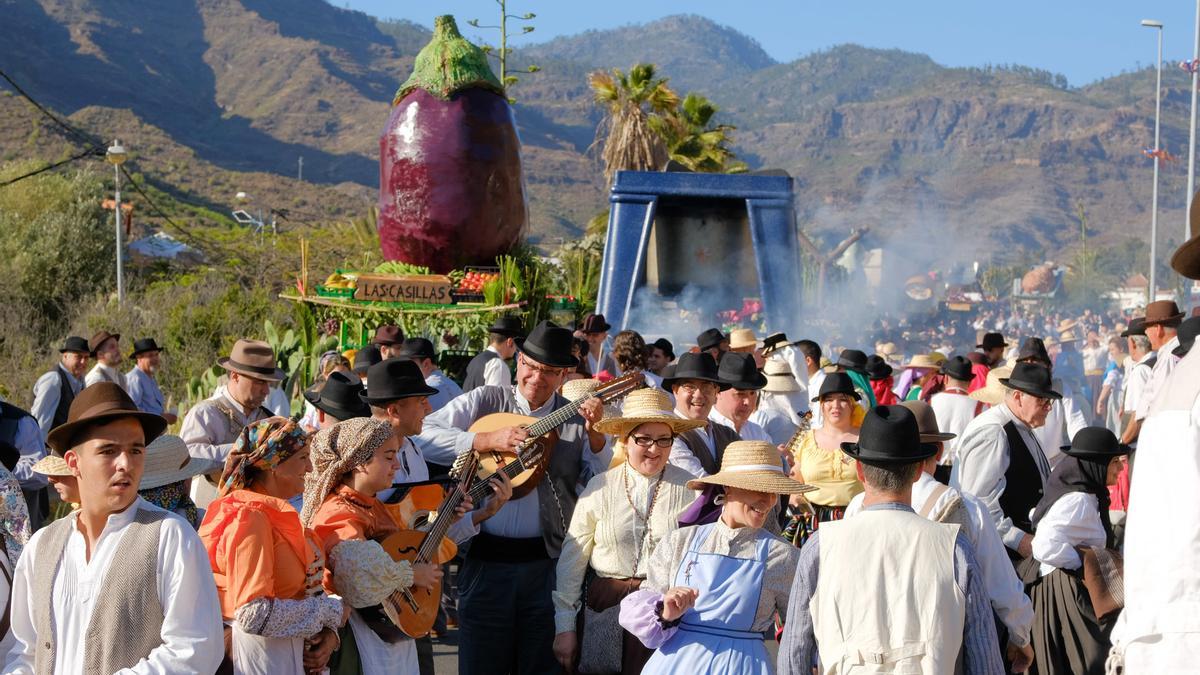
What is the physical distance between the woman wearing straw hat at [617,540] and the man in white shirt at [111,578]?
2.05 metres

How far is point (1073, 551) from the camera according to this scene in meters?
6.28

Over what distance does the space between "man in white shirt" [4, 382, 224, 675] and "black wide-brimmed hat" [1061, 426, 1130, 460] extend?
417 cm

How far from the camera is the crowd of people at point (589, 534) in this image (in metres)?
3.81

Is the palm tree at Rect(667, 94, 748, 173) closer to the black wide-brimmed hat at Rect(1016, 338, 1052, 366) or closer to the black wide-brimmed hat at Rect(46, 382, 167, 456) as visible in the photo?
the black wide-brimmed hat at Rect(1016, 338, 1052, 366)

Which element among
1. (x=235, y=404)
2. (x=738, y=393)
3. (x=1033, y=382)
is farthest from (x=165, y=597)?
(x=1033, y=382)

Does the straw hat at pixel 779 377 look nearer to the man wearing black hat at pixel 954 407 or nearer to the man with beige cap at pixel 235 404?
the man wearing black hat at pixel 954 407

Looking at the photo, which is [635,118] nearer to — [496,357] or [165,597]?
[496,357]

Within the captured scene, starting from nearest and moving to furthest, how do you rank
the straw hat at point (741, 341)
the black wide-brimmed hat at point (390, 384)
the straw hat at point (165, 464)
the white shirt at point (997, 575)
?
the white shirt at point (997, 575)
the straw hat at point (165, 464)
the black wide-brimmed hat at point (390, 384)
the straw hat at point (741, 341)

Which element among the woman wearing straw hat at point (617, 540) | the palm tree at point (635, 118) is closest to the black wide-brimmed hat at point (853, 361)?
the woman wearing straw hat at point (617, 540)

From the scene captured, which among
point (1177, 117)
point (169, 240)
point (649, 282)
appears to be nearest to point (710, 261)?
point (649, 282)

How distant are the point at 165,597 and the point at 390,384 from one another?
207cm

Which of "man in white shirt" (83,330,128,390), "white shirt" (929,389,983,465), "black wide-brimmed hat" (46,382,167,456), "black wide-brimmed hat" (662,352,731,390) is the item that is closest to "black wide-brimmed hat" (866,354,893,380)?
"white shirt" (929,389,983,465)

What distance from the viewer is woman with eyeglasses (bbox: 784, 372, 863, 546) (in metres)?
7.21

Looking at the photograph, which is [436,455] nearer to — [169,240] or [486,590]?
[486,590]
